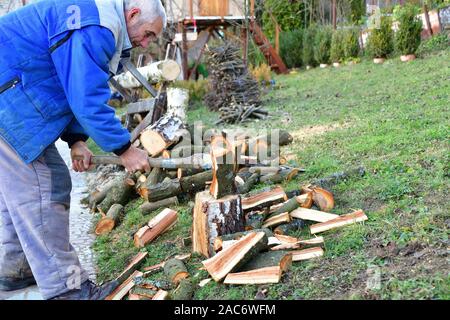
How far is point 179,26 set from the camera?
15.9 m

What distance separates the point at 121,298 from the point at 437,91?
632 centimetres

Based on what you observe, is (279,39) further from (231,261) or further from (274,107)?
(231,261)

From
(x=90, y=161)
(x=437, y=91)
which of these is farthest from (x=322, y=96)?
(x=90, y=161)

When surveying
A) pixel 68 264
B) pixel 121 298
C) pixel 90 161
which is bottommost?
pixel 121 298

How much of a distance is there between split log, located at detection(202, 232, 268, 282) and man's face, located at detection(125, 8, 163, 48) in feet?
4.63

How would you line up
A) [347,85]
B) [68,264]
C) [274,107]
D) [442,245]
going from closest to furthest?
1. [442,245]
2. [68,264]
3. [274,107]
4. [347,85]

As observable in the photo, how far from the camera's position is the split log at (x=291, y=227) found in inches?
147

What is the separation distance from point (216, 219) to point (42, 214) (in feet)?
3.75

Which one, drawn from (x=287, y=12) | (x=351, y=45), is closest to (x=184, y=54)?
(x=351, y=45)

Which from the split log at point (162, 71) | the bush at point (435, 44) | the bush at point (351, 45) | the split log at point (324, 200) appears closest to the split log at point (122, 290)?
the split log at point (324, 200)

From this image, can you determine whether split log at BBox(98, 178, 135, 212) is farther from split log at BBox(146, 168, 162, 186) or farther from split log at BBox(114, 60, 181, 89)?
split log at BBox(114, 60, 181, 89)

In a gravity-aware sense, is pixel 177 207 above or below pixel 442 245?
below

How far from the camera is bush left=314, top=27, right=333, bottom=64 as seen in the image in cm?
1683

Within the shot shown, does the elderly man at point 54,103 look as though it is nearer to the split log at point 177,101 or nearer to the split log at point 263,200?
the split log at point 263,200
